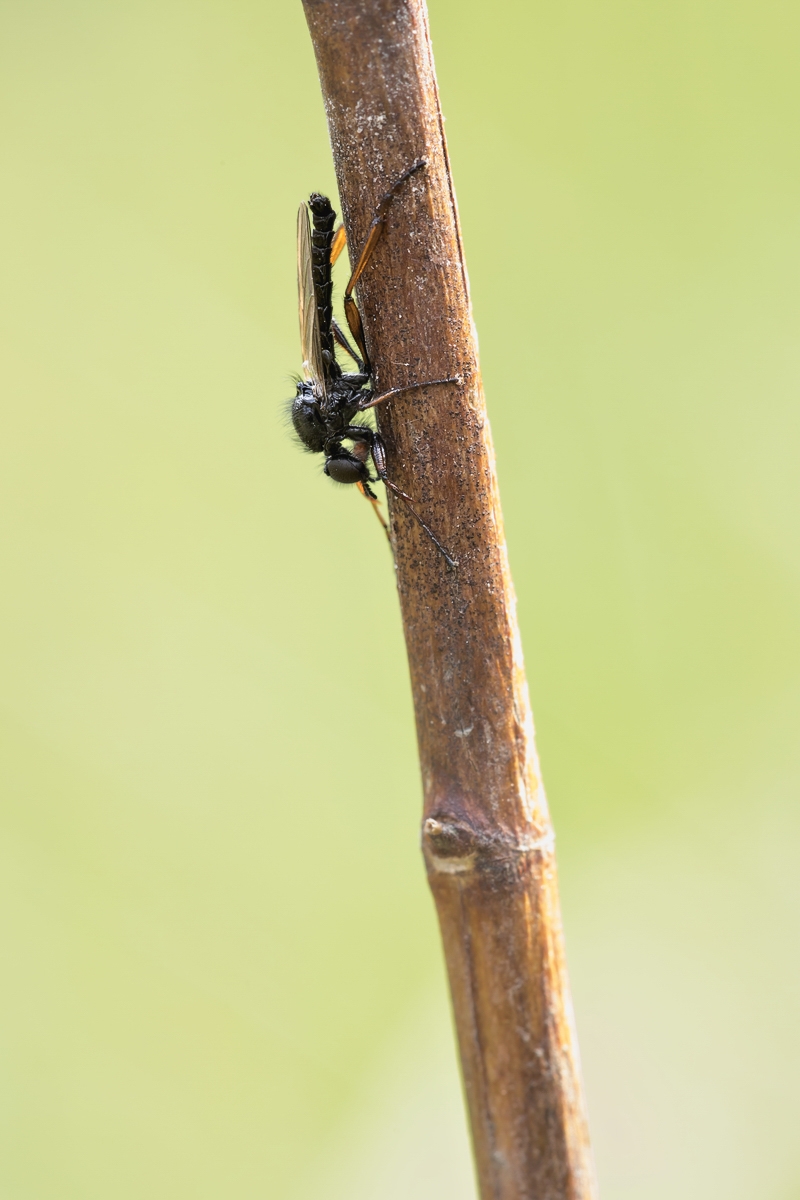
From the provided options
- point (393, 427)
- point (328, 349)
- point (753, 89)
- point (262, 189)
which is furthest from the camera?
point (262, 189)

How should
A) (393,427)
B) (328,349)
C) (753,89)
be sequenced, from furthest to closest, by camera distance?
(753,89)
(328,349)
(393,427)

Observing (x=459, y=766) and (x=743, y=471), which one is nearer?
(x=459, y=766)

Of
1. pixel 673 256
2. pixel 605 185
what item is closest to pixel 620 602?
pixel 673 256

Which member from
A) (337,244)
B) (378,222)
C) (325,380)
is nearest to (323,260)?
(337,244)

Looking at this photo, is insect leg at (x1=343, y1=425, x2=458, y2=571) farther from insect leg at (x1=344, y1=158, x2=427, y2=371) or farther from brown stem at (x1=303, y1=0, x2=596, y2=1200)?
insect leg at (x1=344, y1=158, x2=427, y2=371)

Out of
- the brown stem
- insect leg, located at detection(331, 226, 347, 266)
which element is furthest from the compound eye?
the brown stem

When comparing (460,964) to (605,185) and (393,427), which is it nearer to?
(393,427)
